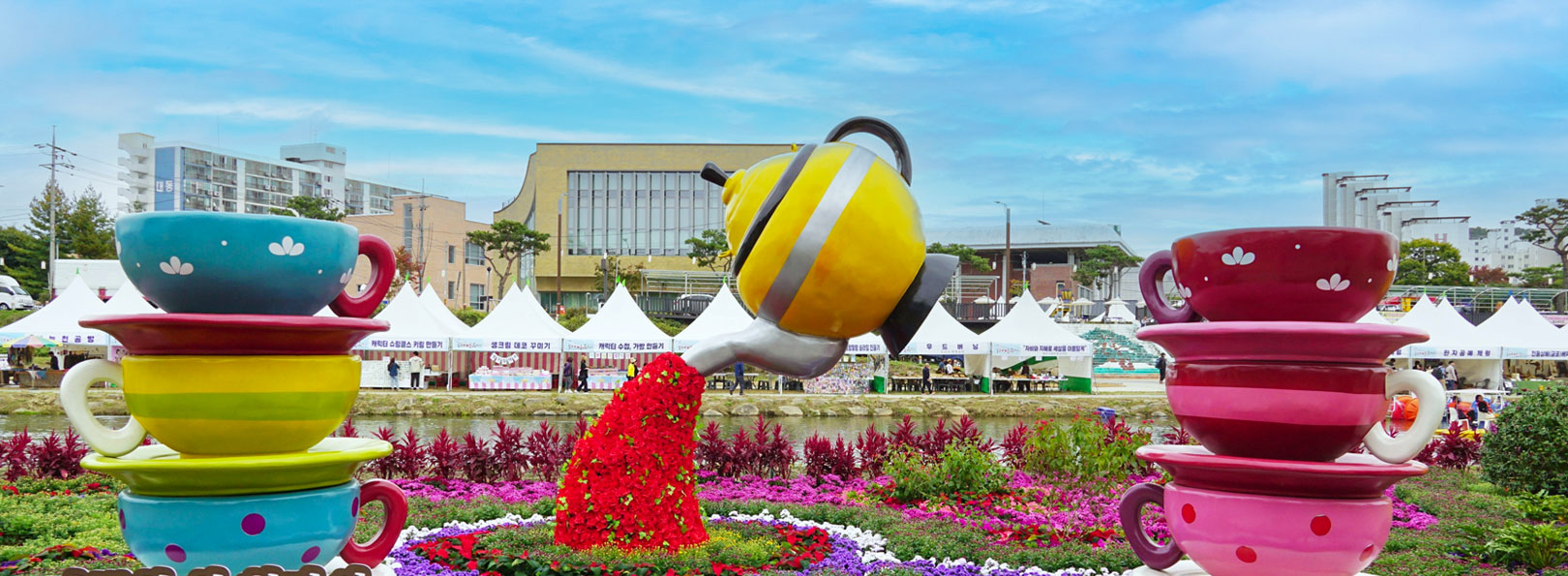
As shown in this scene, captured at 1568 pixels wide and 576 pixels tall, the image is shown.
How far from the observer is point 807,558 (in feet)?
19.7

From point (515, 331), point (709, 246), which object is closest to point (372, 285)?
point (515, 331)

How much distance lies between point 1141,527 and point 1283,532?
645 millimetres

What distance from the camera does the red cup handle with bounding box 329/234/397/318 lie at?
4125 mm

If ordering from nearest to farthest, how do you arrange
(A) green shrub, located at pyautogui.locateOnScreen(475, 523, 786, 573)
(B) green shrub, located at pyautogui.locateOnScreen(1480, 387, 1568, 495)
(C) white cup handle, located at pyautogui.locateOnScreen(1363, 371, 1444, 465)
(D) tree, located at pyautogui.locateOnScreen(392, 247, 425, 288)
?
(C) white cup handle, located at pyautogui.locateOnScreen(1363, 371, 1444, 465) < (A) green shrub, located at pyautogui.locateOnScreen(475, 523, 786, 573) < (B) green shrub, located at pyautogui.locateOnScreen(1480, 387, 1568, 495) < (D) tree, located at pyautogui.locateOnScreen(392, 247, 425, 288)

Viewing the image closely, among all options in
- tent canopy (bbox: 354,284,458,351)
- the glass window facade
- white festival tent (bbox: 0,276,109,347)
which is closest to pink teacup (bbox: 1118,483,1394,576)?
tent canopy (bbox: 354,284,458,351)

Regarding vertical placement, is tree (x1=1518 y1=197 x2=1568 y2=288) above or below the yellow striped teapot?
above

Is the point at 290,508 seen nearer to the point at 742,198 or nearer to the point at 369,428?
the point at 742,198

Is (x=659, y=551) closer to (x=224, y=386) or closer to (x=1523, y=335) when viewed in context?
(x=224, y=386)

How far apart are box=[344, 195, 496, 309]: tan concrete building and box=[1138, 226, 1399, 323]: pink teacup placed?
61262 millimetres

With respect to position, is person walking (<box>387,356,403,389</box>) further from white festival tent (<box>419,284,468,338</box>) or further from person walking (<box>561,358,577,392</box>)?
person walking (<box>561,358,577,392</box>)

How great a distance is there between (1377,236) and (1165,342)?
813 millimetres

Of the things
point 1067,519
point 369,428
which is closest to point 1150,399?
point 369,428

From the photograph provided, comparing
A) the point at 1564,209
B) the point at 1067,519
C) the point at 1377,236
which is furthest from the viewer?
the point at 1564,209

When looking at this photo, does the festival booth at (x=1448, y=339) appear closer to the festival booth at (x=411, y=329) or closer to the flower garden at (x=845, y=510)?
the flower garden at (x=845, y=510)
